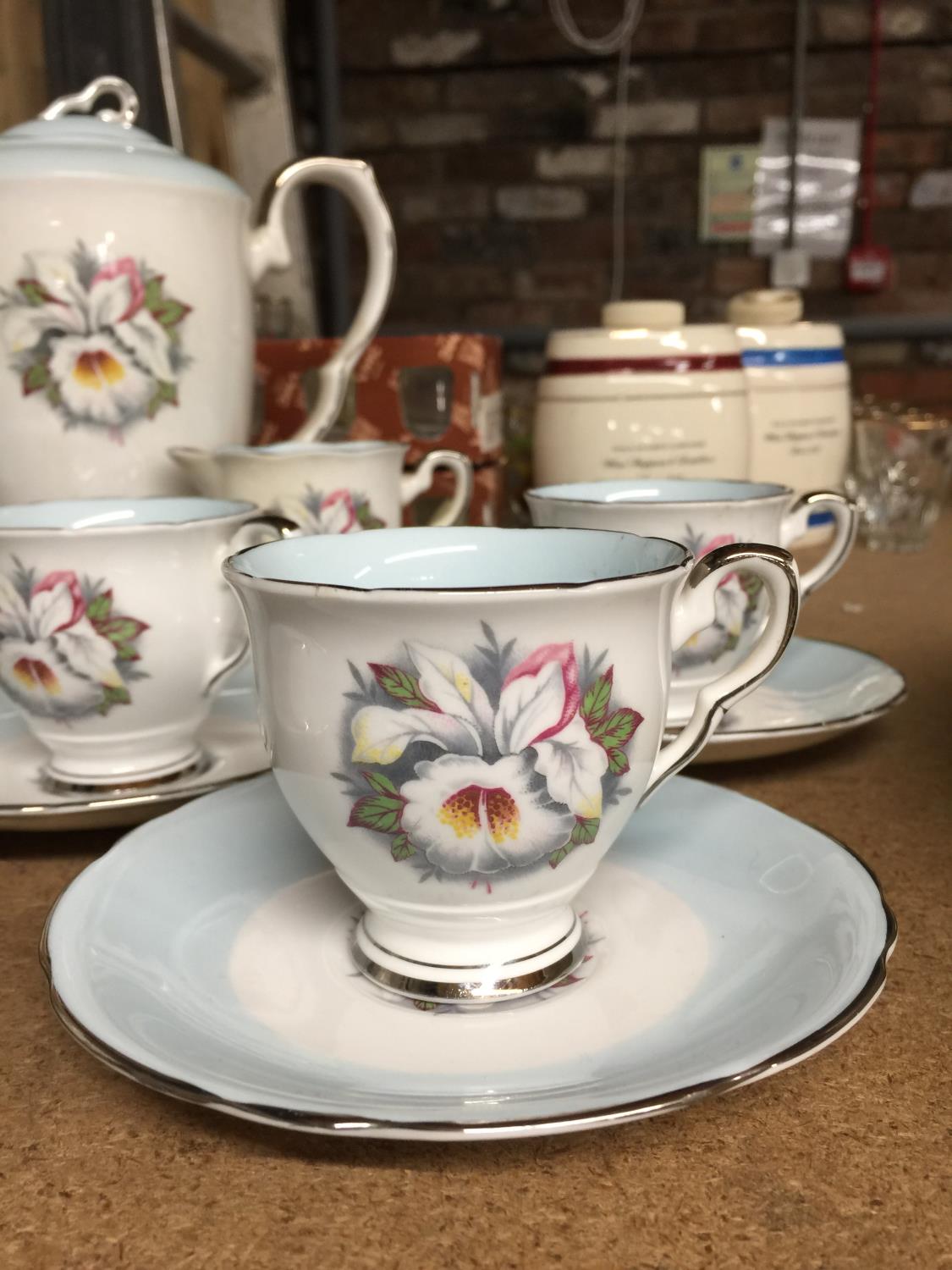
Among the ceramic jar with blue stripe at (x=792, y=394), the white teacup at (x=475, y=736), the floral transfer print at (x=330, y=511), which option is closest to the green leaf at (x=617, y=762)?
the white teacup at (x=475, y=736)

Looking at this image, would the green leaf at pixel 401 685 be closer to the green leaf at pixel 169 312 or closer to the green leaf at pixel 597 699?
the green leaf at pixel 597 699

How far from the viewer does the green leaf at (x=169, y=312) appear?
590mm

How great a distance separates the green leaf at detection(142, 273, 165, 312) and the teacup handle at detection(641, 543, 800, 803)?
37 centimetres

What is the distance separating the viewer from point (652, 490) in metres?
0.59

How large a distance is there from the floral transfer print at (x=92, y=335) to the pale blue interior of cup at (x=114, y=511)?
0.09 m

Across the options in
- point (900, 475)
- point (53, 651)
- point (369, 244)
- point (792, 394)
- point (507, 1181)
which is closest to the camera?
point (507, 1181)

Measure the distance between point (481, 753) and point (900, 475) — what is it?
0.93 metres

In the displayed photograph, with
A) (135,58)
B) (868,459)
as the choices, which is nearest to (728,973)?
(868,459)

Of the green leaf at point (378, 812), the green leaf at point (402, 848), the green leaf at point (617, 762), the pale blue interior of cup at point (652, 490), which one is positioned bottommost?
the green leaf at point (402, 848)

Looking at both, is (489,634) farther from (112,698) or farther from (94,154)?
(94,154)

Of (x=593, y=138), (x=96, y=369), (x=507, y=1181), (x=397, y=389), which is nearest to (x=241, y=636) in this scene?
(x=96, y=369)

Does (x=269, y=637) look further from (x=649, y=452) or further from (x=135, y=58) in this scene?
(x=135, y=58)

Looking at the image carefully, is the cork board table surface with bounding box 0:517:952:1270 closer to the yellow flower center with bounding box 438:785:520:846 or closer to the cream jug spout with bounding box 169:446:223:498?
the yellow flower center with bounding box 438:785:520:846

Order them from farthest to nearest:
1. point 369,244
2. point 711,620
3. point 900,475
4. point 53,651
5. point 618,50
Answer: point 618,50 < point 900,475 < point 369,244 < point 53,651 < point 711,620
